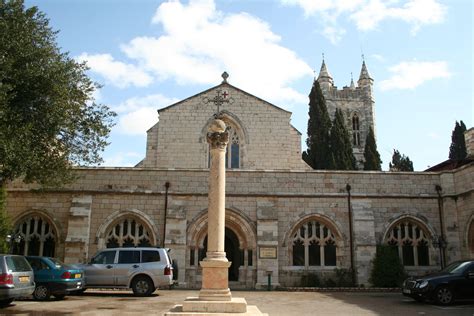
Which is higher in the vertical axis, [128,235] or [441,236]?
[441,236]

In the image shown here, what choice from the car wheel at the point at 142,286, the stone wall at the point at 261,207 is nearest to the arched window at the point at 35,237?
the stone wall at the point at 261,207

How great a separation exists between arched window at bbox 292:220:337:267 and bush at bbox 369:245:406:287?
1.62 meters

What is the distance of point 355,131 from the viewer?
54906mm

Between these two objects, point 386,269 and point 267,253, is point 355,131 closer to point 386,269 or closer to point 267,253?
point 386,269

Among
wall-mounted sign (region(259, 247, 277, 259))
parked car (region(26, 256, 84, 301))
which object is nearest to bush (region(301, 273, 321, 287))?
wall-mounted sign (region(259, 247, 277, 259))

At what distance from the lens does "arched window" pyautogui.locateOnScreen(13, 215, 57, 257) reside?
1795cm

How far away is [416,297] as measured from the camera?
12969 millimetres

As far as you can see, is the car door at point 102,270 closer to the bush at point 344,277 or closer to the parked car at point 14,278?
the parked car at point 14,278

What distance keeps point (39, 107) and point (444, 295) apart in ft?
42.8

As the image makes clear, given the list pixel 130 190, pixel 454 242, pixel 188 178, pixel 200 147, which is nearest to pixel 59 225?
pixel 130 190

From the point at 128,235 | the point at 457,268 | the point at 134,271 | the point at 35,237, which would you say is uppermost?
the point at 128,235

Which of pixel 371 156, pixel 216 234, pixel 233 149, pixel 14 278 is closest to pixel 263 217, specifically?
pixel 216 234

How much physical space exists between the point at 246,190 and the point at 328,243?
154 inches

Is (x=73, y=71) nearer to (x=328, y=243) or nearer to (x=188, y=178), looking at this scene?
(x=188, y=178)
